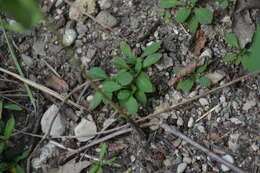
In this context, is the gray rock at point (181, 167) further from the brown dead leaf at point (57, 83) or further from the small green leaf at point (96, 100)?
the brown dead leaf at point (57, 83)

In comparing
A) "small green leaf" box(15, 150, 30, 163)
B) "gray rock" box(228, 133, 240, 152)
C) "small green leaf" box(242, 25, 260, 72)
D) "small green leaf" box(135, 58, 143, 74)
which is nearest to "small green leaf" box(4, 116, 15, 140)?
"small green leaf" box(15, 150, 30, 163)

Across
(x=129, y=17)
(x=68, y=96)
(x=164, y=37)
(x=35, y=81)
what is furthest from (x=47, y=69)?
(x=164, y=37)

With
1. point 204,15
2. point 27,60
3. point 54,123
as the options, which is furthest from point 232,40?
point 27,60

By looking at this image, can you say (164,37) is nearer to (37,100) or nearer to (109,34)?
(109,34)

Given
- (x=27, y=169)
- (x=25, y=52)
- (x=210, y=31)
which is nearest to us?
(x=27, y=169)

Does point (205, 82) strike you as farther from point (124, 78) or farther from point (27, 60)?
point (27, 60)
